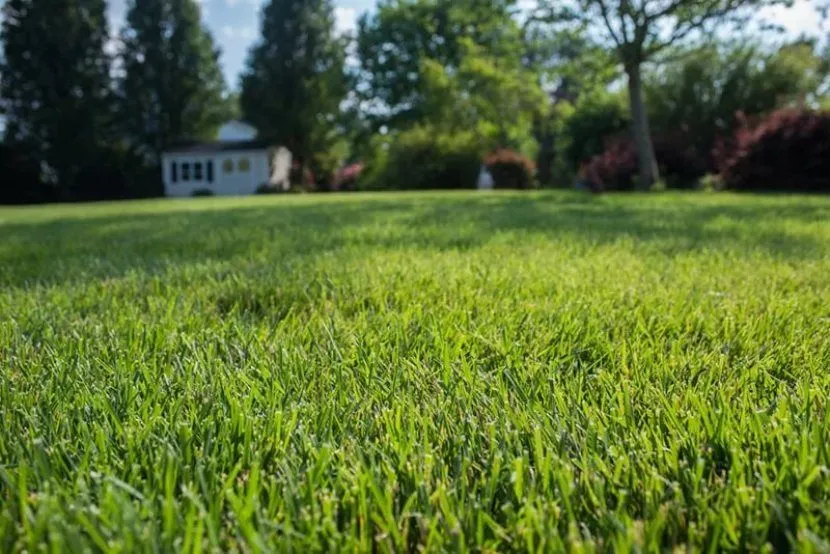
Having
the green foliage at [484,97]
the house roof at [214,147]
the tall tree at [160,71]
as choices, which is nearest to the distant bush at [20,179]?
the tall tree at [160,71]

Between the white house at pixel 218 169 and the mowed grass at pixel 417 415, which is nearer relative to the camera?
the mowed grass at pixel 417 415

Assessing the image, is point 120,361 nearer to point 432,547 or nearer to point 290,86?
point 432,547

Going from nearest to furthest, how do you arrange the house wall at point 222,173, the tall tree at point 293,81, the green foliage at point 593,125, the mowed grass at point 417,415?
the mowed grass at point 417,415
the green foliage at point 593,125
the tall tree at point 293,81
the house wall at point 222,173

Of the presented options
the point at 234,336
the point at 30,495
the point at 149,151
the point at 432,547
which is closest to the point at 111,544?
the point at 30,495

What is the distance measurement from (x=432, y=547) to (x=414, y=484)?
0.12 m

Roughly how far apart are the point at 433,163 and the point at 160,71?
683 inches

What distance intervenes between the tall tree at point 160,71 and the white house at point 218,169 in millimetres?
1666

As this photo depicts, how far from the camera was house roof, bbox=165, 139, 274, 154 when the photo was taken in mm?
32469

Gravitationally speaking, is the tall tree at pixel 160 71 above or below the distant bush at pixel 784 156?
above

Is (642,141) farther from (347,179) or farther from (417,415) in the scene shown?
(347,179)

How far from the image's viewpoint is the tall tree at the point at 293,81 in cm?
3197

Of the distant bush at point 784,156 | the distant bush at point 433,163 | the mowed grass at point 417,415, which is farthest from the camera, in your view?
the distant bush at point 433,163

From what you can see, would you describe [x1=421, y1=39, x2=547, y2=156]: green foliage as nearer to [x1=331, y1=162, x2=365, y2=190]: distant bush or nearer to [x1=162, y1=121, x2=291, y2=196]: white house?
[x1=331, y1=162, x2=365, y2=190]: distant bush

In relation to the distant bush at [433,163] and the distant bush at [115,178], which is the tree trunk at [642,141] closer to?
the distant bush at [433,163]
